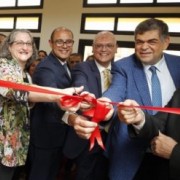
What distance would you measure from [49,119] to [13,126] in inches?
19.8

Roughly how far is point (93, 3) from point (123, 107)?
4.91m

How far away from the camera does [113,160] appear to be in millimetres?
1728

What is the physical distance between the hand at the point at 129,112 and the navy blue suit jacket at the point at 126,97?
0.99 feet

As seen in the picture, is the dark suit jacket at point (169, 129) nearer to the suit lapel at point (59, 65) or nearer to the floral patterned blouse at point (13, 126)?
the floral patterned blouse at point (13, 126)

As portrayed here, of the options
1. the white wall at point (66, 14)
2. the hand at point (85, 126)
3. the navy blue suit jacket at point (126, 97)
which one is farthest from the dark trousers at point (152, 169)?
the white wall at point (66, 14)

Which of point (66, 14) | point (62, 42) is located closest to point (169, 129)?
point (62, 42)

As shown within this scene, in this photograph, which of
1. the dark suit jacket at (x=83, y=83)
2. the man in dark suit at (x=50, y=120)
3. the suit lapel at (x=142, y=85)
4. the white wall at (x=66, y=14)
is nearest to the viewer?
the suit lapel at (x=142, y=85)

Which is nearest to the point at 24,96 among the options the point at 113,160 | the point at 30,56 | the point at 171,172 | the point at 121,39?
the point at 30,56

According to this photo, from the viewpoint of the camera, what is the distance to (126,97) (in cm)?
171

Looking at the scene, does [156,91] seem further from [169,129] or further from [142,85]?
[169,129]

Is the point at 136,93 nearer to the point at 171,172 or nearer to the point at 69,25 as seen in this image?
the point at 171,172

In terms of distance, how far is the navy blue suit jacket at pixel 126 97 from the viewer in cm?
167

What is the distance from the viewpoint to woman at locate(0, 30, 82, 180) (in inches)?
71.2

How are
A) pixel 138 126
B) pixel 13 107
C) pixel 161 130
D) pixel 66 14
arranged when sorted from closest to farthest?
pixel 138 126, pixel 161 130, pixel 13 107, pixel 66 14
